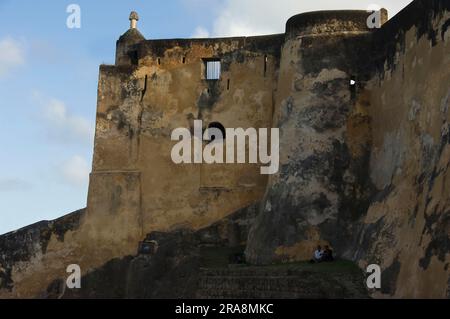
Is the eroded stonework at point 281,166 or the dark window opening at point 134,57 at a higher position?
the dark window opening at point 134,57

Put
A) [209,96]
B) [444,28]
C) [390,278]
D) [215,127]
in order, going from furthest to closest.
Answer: [209,96]
[215,127]
[444,28]
[390,278]

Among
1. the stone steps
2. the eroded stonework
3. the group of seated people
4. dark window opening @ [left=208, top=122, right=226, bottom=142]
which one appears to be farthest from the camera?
dark window opening @ [left=208, top=122, right=226, bottom=142]

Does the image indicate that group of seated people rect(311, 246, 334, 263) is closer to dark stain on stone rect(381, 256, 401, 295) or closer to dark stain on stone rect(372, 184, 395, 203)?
dark stain on stone rect(372, 184, 395, 203)

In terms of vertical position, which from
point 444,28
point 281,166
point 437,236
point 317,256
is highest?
point 444,28

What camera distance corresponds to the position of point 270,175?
1781cm

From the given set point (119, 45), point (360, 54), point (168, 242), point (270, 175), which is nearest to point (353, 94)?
point (360, 54)

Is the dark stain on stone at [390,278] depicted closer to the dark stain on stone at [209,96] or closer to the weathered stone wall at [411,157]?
the weathered stone wall at [411,157]

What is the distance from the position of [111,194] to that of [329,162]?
19.5 ft

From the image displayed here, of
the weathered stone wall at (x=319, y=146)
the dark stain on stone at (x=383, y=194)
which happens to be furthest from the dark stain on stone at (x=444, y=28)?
the weathered stone wall at (x=319, y=146)

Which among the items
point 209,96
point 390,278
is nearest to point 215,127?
point 209,96

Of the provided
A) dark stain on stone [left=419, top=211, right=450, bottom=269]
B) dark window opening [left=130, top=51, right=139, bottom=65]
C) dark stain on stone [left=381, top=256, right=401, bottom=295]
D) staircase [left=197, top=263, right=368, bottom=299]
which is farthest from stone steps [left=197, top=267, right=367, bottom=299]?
dark window opening [left=130, top=51, right=139, bottom=65]

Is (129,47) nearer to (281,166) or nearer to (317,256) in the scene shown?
(281,166)

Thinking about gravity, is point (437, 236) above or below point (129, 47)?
below
